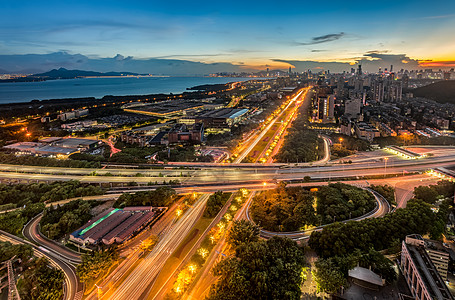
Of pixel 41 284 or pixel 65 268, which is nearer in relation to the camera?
pixel 41 284

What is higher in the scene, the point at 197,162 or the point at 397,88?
the point at 397,88

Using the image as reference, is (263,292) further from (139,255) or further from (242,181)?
(242,181)

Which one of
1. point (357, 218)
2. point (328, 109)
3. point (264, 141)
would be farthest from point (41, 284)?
point (328, 109)

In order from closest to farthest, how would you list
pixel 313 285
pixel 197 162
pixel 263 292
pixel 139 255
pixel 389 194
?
pixel 263 292, pixel 313 285, pixel 139 255, pixel 389 194, pixel 197 162

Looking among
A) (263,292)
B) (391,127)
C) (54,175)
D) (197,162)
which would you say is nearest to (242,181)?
(197,162)

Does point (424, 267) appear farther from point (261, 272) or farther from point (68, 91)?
point (68, 91)

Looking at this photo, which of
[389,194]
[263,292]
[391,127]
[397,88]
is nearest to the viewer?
[263,292]

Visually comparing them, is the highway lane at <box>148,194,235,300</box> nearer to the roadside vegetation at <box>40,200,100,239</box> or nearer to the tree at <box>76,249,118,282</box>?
the tree at <box>76,249,118,282</box>
